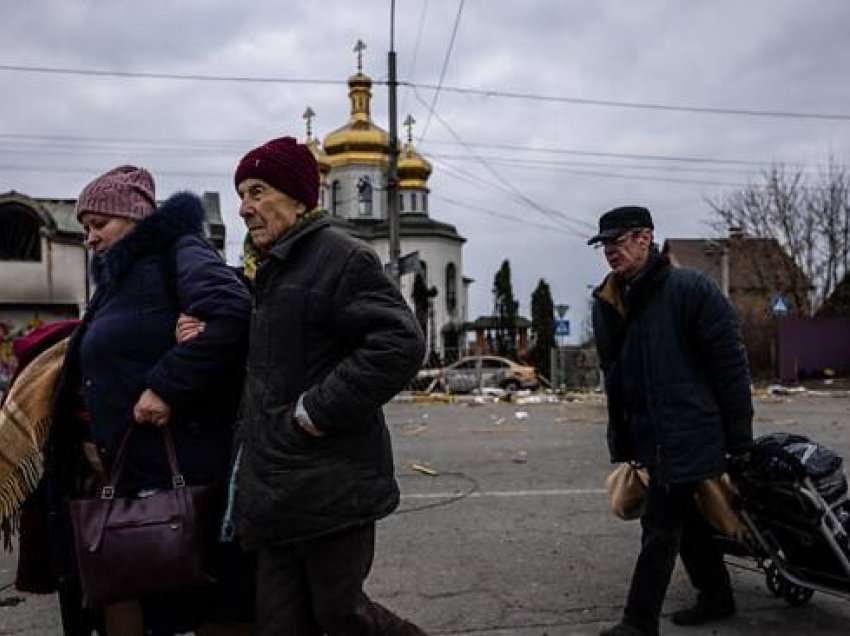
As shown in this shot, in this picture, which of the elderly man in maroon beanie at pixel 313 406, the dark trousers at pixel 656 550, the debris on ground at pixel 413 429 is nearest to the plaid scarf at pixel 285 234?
the elderly man in maroon beanie at pixel 313 406

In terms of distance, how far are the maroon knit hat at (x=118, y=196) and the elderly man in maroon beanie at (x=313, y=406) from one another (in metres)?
0.50

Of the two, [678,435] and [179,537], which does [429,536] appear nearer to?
[678,435]

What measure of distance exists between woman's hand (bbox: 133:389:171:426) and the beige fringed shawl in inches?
18.1

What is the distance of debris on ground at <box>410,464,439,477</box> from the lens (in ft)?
29.5

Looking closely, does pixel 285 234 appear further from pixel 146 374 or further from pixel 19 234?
pixel 19 234

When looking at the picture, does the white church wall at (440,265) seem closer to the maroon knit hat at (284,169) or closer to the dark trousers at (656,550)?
the dark trousers at (656,550)

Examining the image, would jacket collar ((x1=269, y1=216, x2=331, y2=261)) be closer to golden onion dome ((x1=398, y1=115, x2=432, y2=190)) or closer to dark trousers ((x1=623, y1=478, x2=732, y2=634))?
dark trousers ((x1=623, y1=478, x2=732, y2=634))

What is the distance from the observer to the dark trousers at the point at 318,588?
2.81 metres

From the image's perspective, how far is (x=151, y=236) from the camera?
10.4ft

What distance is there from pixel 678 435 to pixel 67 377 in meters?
2.36

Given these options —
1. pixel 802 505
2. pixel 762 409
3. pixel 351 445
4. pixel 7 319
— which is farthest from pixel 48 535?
pixel 7 319

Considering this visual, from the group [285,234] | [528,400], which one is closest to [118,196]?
[285,234]

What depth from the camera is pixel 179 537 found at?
2914 mm

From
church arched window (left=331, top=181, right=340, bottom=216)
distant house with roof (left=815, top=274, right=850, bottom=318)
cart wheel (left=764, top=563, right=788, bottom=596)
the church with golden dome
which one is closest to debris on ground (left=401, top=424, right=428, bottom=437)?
cart wheel (left=764, top=563, right=788, bottom=596)
